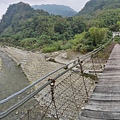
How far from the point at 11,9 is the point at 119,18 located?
5319 centimetres

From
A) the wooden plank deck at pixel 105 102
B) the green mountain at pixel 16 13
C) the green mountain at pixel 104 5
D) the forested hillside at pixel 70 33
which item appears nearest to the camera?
the wooden plank deck at pixel 105 102

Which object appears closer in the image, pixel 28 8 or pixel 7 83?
pixel 7 83

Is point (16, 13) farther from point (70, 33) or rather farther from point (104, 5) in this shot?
point (70, 33)

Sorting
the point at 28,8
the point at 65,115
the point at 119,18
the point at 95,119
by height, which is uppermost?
the point at 28,8

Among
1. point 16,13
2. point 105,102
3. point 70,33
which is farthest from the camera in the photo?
point 16,13

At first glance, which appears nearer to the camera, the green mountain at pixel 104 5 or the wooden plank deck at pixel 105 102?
the wooden plank deck at pixel 105 102

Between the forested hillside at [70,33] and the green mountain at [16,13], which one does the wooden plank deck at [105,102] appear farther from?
the green mountain at [16,13]

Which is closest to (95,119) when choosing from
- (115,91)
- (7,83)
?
(115,91)

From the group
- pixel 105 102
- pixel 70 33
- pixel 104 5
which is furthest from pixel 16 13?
pixel 105 102

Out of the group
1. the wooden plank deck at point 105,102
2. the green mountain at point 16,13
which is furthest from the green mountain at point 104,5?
the wooden plank deck at point 105,102

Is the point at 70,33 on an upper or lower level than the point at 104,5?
lower

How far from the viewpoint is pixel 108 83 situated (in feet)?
10.9

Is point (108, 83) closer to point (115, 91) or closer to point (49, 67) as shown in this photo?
point (115, 91)

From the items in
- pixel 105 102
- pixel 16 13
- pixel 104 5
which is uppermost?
pixel 16 13
